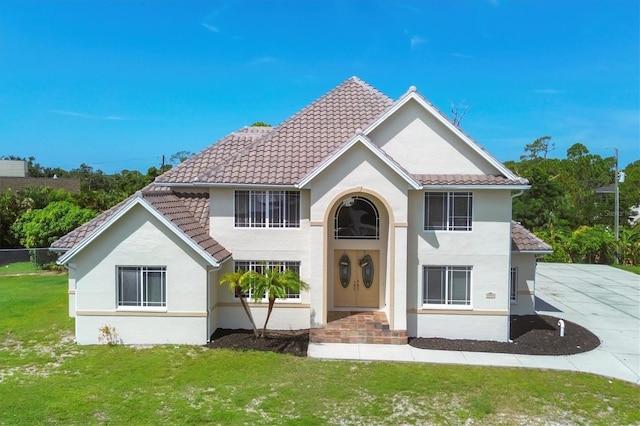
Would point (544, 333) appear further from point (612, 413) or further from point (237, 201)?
point (237, 201)

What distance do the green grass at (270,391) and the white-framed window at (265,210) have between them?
528 cm

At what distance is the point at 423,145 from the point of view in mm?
17828

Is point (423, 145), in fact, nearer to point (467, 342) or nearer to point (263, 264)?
point (467, 342)

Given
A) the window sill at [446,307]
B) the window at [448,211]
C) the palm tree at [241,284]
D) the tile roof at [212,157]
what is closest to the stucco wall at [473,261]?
the window sill at [446,307]

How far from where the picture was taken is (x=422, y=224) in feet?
57.2

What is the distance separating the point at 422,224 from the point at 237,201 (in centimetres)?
756

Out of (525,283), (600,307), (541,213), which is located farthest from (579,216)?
(525,283)

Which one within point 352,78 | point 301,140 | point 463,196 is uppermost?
point 352,78

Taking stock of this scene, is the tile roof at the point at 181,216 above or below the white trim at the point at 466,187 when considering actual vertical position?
below

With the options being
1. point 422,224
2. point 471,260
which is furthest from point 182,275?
point 471,260

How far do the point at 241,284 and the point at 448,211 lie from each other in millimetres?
8516

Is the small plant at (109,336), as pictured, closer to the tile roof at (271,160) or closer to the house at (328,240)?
the house at (328,240)

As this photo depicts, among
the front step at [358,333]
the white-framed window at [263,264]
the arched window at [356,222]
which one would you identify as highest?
the arched window at [356,222]

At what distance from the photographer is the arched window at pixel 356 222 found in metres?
18.4
